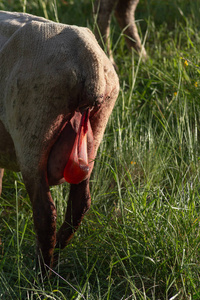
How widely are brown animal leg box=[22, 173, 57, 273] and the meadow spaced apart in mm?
107

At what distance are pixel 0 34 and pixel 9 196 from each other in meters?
1.40

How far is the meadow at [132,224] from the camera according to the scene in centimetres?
248

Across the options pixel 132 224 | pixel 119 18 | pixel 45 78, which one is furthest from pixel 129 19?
pixel 45 78

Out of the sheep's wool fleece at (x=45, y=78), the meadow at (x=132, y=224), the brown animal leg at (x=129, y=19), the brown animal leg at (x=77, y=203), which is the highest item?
the sheep's wool fleece at (x=45, y=78)

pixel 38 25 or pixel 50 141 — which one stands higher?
pixel 38 25

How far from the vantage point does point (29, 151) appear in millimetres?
2311

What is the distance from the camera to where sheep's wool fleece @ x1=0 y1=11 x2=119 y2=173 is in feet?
7.32

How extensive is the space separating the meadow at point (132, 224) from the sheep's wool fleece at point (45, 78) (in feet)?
1.49

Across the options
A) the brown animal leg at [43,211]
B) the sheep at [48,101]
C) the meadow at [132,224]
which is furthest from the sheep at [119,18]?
the brown animal leg at [43,211]

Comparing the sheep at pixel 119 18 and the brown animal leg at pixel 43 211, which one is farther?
the sheep at pixel 119 18

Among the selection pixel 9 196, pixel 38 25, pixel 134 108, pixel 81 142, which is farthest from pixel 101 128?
pixel 134 108

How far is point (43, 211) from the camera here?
2389mm

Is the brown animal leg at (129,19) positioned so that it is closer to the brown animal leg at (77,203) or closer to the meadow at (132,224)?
the meadow at (132,224)

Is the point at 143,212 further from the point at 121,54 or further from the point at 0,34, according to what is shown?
the point at 121,54
